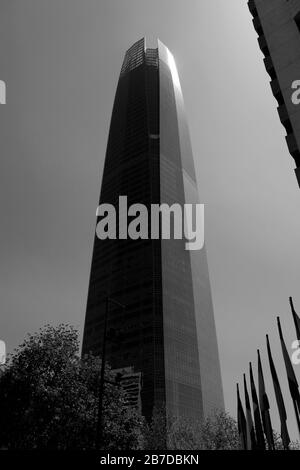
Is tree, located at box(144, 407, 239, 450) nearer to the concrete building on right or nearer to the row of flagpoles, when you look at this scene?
the row of flagpoles

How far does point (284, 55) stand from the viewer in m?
37.6

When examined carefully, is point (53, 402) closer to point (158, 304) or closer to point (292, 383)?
point (292, 383)

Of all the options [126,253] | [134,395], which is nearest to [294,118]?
[134,395]

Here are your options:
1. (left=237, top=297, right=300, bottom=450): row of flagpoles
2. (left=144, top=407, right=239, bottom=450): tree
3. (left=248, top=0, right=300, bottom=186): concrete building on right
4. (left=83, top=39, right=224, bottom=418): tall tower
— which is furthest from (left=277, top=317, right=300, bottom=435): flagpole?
(left=83, top=39, right=224, bottom=418): tall tower

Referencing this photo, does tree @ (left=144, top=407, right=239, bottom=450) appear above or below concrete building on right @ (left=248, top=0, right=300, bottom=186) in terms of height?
below

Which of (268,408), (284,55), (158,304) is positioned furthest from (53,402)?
(158,304)

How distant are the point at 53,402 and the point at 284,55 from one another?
127 feet

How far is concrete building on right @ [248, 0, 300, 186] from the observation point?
35000mm

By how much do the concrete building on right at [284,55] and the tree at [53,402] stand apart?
28.3m

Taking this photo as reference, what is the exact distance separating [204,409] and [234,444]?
3517 inches

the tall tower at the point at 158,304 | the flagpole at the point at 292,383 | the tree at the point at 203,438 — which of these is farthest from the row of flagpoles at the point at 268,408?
the tall tower at the point at 158,304

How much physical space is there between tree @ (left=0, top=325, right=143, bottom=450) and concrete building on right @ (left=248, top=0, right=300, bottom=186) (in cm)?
2827
